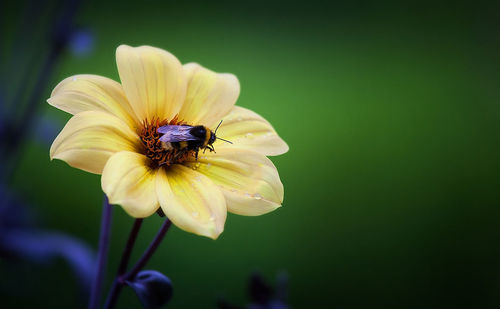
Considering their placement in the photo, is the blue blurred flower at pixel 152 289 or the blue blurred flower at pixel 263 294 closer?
the blue blurred flower at pixel 152 289

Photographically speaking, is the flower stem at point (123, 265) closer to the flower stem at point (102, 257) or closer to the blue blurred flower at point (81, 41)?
the flower stem at point (102, 257)

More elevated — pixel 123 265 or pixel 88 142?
pixel 88 142

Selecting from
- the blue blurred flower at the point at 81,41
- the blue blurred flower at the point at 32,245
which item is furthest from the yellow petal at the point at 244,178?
the blue blurred flower at the point at 81,41

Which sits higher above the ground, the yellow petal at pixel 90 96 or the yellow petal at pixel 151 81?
the yellow petal at pixel 151 81

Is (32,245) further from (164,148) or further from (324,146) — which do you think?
(324,146)

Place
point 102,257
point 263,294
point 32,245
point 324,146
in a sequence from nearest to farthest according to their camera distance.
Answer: point 102,257, point 263,294, point 32,245, point 324,146

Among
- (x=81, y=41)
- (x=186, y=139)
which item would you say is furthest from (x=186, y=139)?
(x=81, y=41)

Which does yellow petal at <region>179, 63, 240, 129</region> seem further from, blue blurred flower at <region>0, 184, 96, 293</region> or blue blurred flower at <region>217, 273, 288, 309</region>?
blue blurred flower at <region>0, 184, 96, 293</region>

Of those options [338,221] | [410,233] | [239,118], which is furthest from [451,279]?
[239,118]
